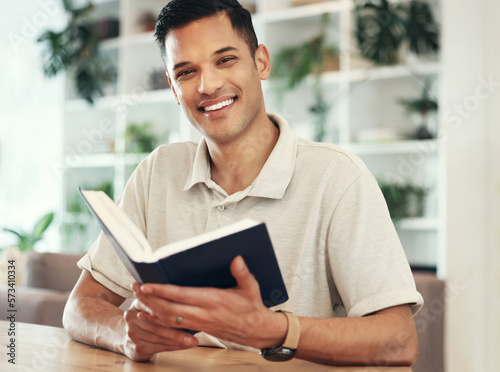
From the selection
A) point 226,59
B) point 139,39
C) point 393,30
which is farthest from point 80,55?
point 226,59

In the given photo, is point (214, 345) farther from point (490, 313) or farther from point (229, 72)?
point (490, 313)

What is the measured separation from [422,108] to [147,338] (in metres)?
2.97

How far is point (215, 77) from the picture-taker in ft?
4.44

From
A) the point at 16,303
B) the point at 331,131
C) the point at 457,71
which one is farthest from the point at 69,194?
the point at 457,71

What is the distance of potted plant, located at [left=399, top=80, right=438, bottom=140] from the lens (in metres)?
3.56

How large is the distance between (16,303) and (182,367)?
1.66 m

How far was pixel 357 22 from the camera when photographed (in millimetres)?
→ 3648

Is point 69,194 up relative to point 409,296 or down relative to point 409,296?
down

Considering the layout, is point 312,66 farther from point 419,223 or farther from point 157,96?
point 157,96

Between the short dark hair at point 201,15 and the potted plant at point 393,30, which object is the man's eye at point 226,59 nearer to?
the short dark hair at point 201,15

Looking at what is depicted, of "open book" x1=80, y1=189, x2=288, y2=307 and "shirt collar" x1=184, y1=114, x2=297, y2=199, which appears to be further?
"shirt collar" x1=184, y1=114, x2=297, y2=199

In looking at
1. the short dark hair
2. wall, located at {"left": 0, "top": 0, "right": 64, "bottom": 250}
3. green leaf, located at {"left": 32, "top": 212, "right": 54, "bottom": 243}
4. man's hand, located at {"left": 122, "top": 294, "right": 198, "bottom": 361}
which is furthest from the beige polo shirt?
wall, located at {"left": 0, "top": 0, "right": 64, "bottom": 250}

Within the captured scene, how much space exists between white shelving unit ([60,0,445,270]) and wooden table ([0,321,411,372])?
2.47m

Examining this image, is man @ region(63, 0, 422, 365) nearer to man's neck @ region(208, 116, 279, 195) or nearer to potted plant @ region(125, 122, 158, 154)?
man's neck @ region(208, 116, 279, 195)
